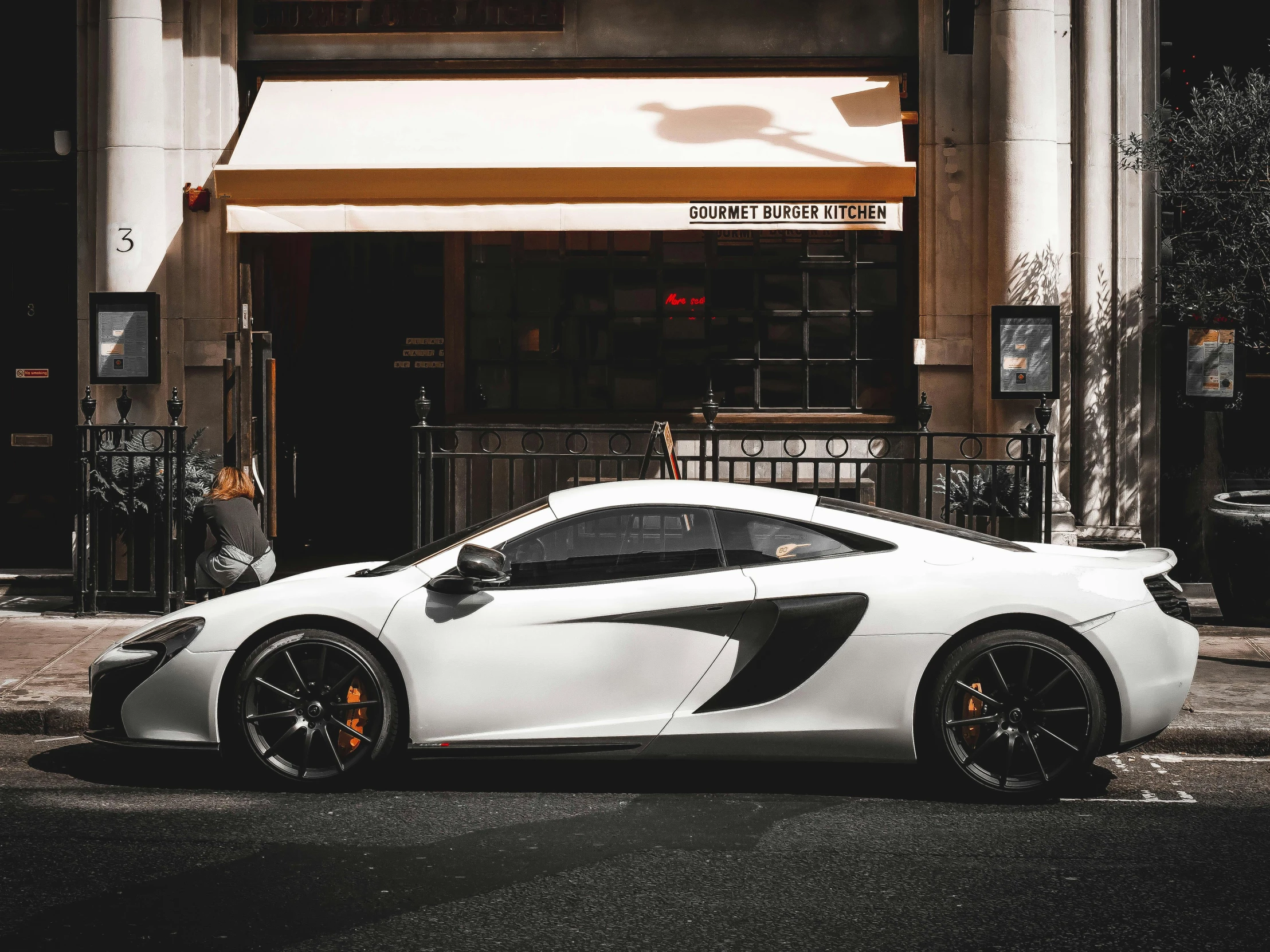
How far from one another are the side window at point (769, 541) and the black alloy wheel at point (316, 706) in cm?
150

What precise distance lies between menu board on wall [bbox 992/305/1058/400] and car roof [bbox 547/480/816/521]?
17.2ft

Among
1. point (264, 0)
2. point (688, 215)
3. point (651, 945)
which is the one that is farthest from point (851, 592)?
point (264, 0)

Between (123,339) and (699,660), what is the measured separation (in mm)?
7114

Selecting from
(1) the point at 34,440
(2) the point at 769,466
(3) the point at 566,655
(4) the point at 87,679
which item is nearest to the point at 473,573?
(3) the point at 566,655

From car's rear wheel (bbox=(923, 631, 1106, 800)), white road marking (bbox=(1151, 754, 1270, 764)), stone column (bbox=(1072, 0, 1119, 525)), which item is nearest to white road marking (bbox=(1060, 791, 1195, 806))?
car's rear wheel (bbox=(923, 631, 1106, 800))

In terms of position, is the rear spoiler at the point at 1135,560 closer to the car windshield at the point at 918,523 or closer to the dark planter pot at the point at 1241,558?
the car windshield at the point at 918,523

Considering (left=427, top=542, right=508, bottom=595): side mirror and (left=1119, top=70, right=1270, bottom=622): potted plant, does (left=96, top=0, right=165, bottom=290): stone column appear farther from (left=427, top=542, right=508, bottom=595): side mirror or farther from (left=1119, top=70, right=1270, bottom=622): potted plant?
(left=1119, top=70, right=1270, bottom=622): potted plant

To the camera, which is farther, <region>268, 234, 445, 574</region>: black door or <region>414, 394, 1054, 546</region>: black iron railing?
<region>268, 234, 445, 574</region>: black door

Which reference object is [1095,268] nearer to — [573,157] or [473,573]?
[573,157]

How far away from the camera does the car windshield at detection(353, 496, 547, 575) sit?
570 cm

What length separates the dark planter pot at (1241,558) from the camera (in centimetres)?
870

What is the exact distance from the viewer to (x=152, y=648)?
18.2ft

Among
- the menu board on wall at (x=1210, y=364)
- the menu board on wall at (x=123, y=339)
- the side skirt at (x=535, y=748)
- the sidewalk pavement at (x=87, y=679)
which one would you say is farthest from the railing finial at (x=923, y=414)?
the menu board on wall at (x=123, y=339)

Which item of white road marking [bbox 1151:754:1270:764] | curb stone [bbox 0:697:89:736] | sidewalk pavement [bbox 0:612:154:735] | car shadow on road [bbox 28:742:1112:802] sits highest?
sidewalk pavement [bbox 0:612:154:735]
